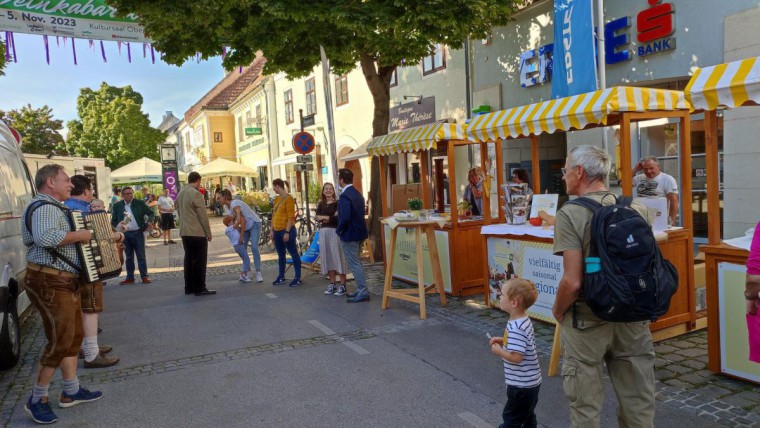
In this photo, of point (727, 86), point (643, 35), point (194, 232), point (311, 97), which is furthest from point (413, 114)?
point (727, 86)

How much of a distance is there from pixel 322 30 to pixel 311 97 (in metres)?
15.6

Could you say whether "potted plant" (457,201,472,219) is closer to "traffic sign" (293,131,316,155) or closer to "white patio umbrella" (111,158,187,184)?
"traffic sign" (293,131,316,155)

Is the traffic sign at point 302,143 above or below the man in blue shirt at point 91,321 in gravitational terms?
above

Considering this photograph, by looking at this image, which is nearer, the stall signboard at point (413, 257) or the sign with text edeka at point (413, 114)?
the stall signboard at point (413, 257)

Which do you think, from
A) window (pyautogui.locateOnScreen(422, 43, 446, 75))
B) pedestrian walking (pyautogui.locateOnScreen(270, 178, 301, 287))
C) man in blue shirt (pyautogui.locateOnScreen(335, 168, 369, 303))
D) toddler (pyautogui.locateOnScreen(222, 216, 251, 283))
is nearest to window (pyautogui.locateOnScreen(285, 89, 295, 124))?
window (pyautogui.locateOnScreen(422, 43, 446, 75))

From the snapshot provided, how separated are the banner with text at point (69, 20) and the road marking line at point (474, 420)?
8.30 metres

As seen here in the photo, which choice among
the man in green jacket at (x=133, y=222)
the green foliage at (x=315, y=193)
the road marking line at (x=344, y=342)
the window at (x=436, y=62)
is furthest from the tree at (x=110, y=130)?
the road marking line at (x=344, y=342)

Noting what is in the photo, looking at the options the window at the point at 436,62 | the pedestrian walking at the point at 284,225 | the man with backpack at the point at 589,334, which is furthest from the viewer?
the window at the point at 436,62

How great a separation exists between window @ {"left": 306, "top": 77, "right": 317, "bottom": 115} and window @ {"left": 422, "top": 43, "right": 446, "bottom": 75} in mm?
9248

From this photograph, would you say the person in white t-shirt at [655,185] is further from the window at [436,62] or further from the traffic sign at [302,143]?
the window at [436,62]

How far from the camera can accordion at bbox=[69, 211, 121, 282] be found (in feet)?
14.3

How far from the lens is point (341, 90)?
2227 centimetres

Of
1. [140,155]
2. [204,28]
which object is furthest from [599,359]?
[140,155]

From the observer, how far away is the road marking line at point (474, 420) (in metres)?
3.76
